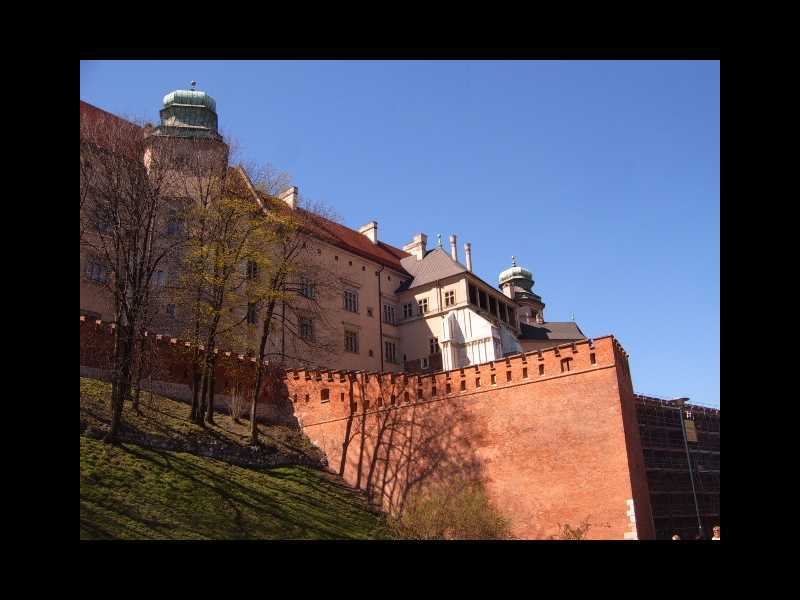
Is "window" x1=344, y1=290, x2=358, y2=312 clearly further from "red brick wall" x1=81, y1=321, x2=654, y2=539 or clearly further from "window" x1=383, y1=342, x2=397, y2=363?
"red brick wall" x1=81, y1=321, x2=654, y2=539

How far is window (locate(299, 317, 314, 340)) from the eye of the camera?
31.6 metres

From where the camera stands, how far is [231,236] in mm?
23094

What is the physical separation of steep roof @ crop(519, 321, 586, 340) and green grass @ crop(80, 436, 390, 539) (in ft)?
90.8

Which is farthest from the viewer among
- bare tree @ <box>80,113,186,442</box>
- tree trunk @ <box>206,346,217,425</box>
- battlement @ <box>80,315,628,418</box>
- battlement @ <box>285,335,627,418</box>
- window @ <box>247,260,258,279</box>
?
window @ <box>247,260,258,279</box>

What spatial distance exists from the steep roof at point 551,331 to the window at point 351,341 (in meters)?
14.2

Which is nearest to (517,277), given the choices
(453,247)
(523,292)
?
(523,292)

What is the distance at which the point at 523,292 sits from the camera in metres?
59.9

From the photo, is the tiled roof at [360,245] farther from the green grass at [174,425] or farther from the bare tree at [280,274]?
the green grass at [174,425]

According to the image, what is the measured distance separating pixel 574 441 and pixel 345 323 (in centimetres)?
1699

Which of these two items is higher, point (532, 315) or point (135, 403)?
point (532, 315)

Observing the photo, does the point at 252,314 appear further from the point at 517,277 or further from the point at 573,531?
the point at 517,277

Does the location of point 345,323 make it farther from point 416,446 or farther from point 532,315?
point 532,315

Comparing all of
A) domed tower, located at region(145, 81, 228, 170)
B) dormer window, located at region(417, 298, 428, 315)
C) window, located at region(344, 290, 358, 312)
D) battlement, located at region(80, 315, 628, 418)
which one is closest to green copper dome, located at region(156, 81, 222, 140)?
domed tower, located at region(145, 81, 228, 170)
